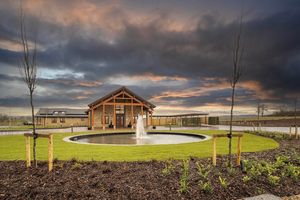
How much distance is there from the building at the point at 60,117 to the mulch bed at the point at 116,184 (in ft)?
141

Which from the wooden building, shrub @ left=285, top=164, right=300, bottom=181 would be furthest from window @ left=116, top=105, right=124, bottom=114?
shrub @ left=285, top=164, right=300, bottom=181

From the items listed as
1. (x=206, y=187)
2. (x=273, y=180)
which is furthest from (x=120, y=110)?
(x=206, y=187)

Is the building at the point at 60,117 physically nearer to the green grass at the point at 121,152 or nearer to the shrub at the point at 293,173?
the green grass at the point at 121,152

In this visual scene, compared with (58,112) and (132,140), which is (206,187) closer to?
(132,140)

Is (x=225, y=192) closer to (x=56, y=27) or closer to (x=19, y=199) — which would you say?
(x=19, y=199)

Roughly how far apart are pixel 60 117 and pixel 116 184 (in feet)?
153

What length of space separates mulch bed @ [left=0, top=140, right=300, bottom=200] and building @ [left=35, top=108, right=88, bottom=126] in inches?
1698

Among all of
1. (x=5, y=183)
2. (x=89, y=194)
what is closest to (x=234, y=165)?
(x=89, y=194)

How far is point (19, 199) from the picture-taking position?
5191 mm

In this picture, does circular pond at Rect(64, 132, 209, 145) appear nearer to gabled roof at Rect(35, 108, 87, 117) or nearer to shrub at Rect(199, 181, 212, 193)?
shrub at Rect(199, 181, 212, 193)

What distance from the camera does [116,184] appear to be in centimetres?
573

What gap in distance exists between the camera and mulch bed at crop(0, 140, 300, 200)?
5.34 meters

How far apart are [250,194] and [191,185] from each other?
141cm

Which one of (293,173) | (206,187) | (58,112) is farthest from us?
(58,112)
